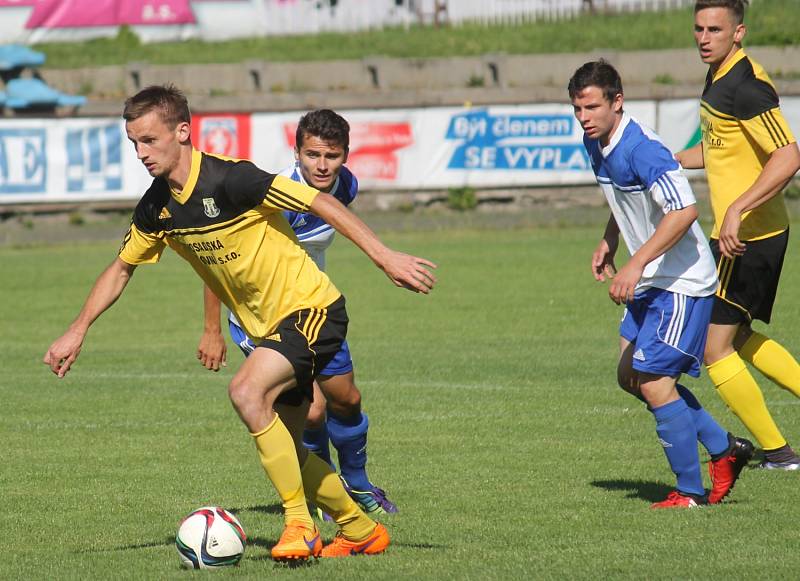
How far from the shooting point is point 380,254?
489cm

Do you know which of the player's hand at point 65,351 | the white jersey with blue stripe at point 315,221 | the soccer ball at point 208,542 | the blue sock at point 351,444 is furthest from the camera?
the white jersey with blue stripe at point 315,221

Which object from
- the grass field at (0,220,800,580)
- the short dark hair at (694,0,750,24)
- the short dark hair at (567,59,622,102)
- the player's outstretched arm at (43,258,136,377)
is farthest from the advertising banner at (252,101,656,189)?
the player's outstretched arm at (43,258,136,377)

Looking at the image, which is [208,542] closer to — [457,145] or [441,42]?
[457,145]

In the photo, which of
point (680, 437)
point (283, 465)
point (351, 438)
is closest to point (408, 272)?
point (283, 465)

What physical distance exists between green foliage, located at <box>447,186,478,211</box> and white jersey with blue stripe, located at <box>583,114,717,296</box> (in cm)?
1509

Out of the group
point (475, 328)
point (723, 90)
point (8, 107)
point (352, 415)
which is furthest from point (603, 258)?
point (8, 107)

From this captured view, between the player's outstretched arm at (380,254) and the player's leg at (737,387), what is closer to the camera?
the player's outstretched arm at (380,254)

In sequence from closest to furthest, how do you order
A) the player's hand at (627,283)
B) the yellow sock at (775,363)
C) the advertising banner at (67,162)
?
1. the player's hand at (627,283)
2. the yellow sock at (775,363)
3. the advertising banner at (67,162)

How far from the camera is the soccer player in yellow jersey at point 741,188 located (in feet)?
21.8

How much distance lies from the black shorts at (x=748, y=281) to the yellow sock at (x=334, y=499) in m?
2.54

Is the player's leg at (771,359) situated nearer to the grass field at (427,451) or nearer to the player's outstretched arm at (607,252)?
the grass field at (427,451)

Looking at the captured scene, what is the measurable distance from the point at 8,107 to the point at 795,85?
49.2 ft

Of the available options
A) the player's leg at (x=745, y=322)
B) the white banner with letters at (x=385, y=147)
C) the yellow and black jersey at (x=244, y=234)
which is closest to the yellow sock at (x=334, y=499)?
the yellow and black jersey at (x=244, y=234)

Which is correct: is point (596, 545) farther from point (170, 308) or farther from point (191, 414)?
point (170, 308)
